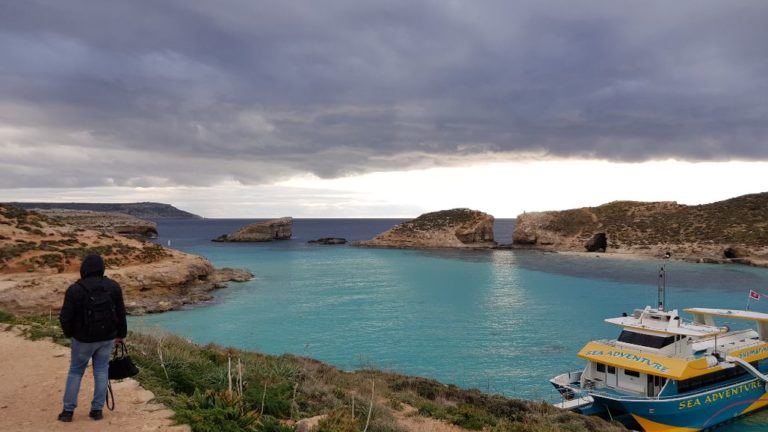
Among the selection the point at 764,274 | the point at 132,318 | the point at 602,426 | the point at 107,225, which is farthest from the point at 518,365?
the point at 107,225

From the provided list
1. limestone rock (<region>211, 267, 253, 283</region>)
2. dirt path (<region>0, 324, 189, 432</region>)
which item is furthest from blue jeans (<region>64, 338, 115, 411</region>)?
limestone rock (<region>211, 267, 253, 283</region>)

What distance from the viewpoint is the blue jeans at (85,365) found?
21.9ft

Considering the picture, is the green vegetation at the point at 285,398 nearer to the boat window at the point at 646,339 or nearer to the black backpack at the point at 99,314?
the black backpack at the point at 99,314

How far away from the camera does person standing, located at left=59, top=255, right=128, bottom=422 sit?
21.3 ft

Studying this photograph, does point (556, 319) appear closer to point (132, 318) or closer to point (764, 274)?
point (132, 318)

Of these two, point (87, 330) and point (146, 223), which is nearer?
point (87, 330)

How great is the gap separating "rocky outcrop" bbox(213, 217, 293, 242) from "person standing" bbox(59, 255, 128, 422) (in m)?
116

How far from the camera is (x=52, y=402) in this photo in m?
7.88

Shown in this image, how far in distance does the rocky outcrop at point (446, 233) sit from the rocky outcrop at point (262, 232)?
31675 mm

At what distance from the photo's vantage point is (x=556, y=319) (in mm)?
31922

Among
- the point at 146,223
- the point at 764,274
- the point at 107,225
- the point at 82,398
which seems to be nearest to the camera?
the point at 82,398

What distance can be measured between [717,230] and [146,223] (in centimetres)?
11827

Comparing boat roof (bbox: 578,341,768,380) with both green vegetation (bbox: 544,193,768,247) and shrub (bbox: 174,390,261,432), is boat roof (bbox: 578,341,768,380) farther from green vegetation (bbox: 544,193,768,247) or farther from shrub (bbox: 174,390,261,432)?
green vegetation (bbox: 544,193,768,247)

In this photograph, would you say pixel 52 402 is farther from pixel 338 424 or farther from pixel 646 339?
pixel 646 339
